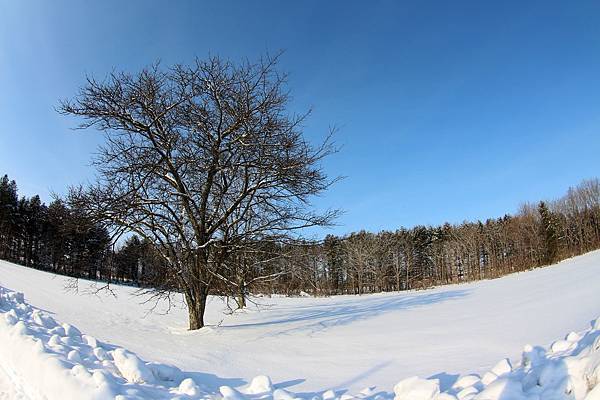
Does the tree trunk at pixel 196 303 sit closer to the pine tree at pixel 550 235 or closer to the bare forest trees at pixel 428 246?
the bare forest trees at pixel 428 246

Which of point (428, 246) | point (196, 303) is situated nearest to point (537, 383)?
point (196, 303)

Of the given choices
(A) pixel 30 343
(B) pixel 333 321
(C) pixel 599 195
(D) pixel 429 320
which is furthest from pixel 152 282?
(C) pixel 599 195

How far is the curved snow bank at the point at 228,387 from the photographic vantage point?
8.99ft

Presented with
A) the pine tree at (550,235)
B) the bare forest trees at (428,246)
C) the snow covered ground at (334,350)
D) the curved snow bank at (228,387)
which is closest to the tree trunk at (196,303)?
the snow covered ground at (334,350)

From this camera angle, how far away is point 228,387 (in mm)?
3830

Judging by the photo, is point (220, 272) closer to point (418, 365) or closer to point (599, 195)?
point (418, 365)

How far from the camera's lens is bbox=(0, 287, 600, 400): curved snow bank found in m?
2.74

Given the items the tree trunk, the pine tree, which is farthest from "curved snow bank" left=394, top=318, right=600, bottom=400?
the pine tree

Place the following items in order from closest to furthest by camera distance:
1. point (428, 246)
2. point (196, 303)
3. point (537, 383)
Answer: point (537, 383)
point (196, 303)
point (428, 246)

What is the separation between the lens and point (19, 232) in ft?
170

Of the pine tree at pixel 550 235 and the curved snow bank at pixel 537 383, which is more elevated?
the pine tree at pixel 550 235

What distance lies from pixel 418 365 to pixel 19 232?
6113 cm

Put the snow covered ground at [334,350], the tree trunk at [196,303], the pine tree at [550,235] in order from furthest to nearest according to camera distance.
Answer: the pine tree at [550,235] < the tree trunk at [196,303] < the snow covered ground at [334,350]

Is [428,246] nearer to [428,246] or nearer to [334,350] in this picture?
[428,246]
